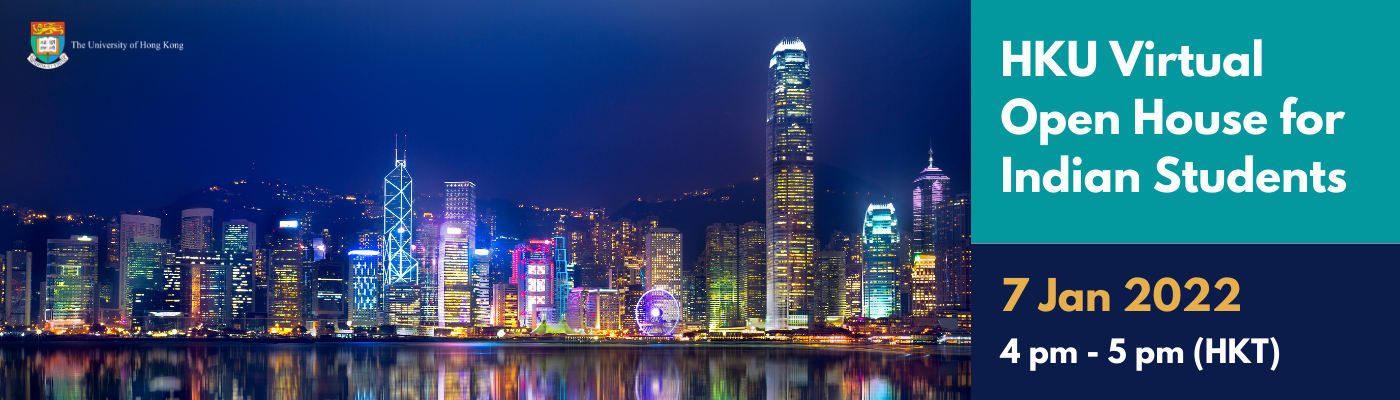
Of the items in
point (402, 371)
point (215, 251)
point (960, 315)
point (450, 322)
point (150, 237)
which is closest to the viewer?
point (402, 371)

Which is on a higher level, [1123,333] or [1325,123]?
[1325,123]

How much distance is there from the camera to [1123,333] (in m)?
5.42

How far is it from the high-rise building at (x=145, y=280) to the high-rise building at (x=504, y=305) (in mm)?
11309

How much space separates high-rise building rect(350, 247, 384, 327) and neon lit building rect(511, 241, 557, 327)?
4.86 m

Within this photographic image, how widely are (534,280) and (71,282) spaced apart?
14632 mm

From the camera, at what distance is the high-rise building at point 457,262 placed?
32.9 metres

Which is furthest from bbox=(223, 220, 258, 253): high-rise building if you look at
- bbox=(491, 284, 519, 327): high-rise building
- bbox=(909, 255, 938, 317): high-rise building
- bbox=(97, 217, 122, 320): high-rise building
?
bbox=(909, 255, 938, 317): high-rise building

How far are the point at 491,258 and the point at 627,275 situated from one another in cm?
493

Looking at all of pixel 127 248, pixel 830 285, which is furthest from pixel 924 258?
pixel 127 248

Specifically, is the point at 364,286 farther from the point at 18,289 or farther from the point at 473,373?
the point at 473,373

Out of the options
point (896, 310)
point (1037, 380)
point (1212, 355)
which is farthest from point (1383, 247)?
point (896, 310)

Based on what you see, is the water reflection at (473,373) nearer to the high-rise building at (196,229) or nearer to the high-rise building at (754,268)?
the high-rise building at (196,229)

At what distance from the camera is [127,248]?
3075 centimetres

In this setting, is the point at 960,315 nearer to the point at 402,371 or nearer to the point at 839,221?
the point at 839,221
